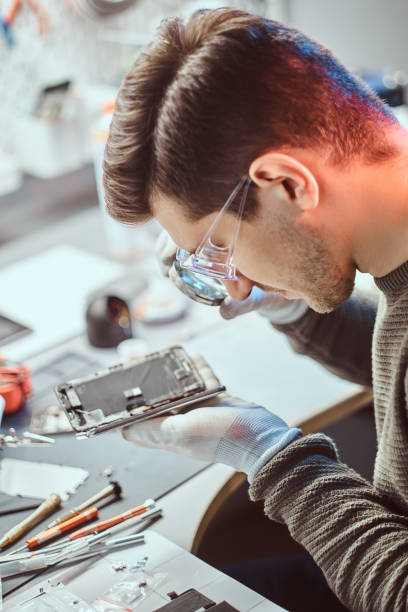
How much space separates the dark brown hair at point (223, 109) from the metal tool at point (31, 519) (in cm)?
48

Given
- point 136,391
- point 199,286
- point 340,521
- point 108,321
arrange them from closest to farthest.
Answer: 1. point 340,521
2. point 136,391
3. point 199,286
4. point 108,321

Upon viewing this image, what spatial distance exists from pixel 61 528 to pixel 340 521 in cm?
38

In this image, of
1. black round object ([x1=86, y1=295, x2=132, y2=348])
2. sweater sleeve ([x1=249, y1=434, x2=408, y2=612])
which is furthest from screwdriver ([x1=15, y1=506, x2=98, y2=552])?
black round object ([x1=86, y1=295, x2=132, y2=348])

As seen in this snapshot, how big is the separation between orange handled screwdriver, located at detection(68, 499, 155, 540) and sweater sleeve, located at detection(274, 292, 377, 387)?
403mm

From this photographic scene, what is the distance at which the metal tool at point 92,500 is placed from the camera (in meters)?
1.09

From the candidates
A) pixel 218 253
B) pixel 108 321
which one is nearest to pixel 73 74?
pixel 108 321

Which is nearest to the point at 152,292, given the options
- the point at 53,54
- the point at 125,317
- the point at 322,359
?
the point at 125,317

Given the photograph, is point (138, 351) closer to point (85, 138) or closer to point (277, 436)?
point (277, 436)

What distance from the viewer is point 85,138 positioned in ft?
6.82

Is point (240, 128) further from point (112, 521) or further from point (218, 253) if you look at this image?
point (112, 521)

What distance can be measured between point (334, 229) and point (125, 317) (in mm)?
688

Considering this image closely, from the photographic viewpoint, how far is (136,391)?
118 cm

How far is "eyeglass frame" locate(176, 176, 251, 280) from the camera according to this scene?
89cm

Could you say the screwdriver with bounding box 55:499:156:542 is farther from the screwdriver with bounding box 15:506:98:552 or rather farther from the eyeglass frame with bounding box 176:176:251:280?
the eyeglass frame with bounding box 176:176:251:280
